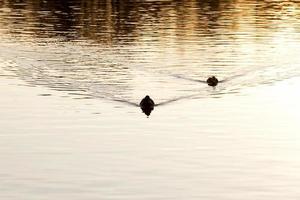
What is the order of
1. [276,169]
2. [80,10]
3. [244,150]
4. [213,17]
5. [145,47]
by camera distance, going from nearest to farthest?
[276,169]
[244,150]
[145,47]
[213,17]
[80,10]

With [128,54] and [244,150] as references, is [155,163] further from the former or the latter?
[128,54]

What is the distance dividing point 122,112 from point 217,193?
1939cm

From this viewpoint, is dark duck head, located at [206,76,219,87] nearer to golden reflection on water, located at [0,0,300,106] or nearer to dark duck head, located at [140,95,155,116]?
golden reflection on water, located at [0,0,300,106]

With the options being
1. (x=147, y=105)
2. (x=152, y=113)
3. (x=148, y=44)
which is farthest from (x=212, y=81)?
(x=148, y=44)

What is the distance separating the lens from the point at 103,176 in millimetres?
43250

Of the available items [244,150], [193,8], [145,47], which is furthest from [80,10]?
[244,150]

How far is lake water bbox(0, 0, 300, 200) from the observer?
42.6 metres

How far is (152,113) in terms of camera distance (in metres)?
59.6

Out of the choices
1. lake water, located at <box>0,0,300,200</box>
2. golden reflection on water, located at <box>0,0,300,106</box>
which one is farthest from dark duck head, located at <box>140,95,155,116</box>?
golden reflection on water, located at <box>0,0,300,106</box>

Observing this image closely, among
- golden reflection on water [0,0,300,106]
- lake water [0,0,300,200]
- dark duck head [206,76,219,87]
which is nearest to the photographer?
lake water [0,0,300,200]

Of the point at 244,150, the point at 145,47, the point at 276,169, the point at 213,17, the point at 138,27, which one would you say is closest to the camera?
the point at 276,169

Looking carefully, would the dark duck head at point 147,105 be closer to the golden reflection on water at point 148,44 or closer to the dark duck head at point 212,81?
the golden reflection on water at point 148,44

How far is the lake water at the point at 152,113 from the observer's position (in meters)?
42.6

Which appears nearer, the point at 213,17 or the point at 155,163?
the point at 155,163
